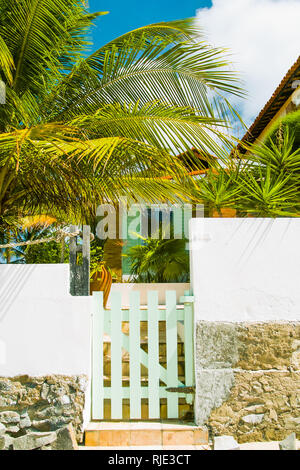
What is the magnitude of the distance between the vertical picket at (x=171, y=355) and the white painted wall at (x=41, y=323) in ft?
2.68

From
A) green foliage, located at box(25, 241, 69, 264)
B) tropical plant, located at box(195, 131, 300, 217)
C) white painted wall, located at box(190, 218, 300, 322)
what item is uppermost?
tropical plant, located at box(195, 131, 300, 217)

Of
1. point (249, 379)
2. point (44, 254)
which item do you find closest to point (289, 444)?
point (249, 379)

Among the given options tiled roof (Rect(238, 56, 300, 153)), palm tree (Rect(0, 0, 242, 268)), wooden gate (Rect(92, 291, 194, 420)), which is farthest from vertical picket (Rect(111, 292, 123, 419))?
tiled roof (Rect(238, 56, 300, 153))

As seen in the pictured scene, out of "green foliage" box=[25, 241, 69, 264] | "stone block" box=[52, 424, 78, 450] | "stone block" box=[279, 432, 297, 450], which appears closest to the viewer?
"stone block" box=[279, 432, 297, 450]

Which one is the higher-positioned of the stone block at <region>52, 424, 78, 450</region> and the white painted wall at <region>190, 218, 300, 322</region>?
the white painted wall at <region>190, 218, 300, 322</region>

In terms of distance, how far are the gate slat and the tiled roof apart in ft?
17.6

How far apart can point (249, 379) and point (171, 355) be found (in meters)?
0.80

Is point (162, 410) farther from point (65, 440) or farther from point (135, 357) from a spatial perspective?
point (65, 440)

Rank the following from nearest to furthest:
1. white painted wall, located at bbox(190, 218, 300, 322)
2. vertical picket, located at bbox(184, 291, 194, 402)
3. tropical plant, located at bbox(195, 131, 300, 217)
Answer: white painted wall, located at bbox(190, 218, 300, 322) → vertical picket, located at bbox(184, 291, 194, 402) → tropical plant, located at bbox(195, 131, 300, 217)

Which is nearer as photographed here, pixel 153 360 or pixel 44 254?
pixel 153 360

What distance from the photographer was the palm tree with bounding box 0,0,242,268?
15.5 feet

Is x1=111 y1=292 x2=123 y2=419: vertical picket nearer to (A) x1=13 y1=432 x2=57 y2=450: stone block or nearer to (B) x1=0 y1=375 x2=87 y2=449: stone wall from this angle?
(B) x1=0 y1=375 x2=87 y2=449: stone wall

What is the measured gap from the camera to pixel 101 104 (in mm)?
6000

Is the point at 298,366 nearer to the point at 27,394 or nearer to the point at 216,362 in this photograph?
the point at 216,362
